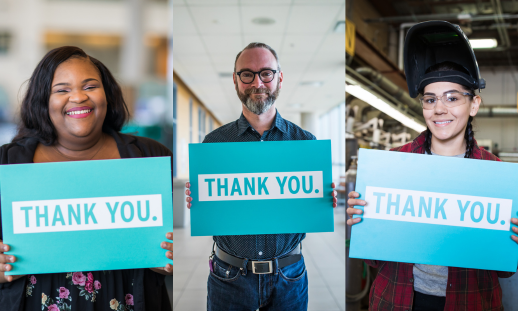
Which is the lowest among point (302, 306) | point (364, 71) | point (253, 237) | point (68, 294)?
point (302, 306)

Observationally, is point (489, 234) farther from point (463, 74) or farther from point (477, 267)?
point (463, 74)

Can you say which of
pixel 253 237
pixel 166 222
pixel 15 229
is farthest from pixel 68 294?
pixel 253 237

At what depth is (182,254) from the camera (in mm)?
2377

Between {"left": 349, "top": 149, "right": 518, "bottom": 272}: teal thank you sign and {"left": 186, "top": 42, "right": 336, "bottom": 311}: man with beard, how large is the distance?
27cm

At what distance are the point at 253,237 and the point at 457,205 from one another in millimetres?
901

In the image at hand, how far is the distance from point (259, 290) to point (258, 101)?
91cm

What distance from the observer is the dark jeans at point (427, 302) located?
1297mm

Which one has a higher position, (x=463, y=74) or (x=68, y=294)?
(x=463, y=74)

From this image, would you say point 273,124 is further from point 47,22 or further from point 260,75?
point 47,22

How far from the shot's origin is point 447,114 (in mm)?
1335

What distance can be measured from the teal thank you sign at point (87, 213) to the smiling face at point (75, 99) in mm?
149

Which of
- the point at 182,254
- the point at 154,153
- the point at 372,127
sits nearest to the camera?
the point at 154,153

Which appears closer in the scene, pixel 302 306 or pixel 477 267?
pixel 477 267

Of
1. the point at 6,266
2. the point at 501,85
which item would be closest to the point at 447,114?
the point at 6,266
